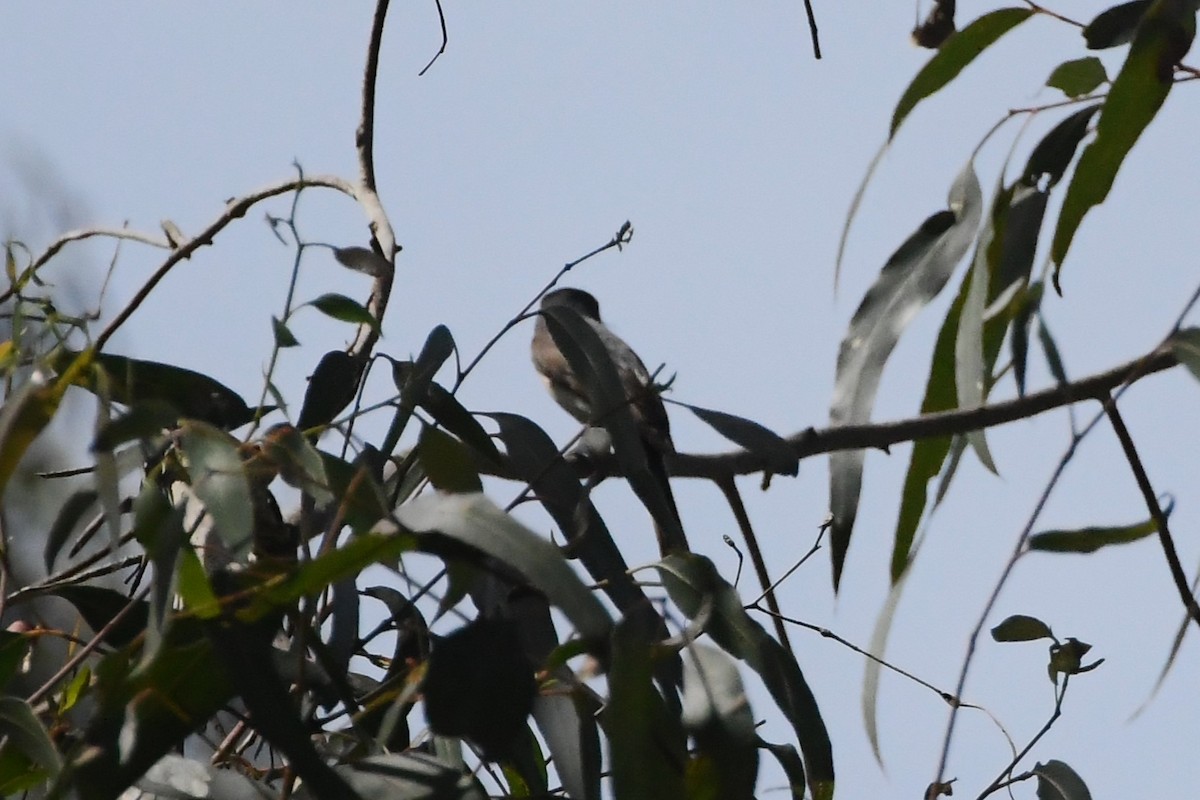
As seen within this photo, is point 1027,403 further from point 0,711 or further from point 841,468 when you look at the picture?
point 0,711

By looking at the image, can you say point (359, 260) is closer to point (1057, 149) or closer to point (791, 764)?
point (791, 764)

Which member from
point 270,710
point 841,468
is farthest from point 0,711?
Result: point 841,468

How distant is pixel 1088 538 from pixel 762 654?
0.30 metres

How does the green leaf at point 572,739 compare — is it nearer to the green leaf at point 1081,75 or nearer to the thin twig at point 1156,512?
the thin twig at point 1156,512

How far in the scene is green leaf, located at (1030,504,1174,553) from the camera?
1.23 metres

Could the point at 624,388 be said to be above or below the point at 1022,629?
above

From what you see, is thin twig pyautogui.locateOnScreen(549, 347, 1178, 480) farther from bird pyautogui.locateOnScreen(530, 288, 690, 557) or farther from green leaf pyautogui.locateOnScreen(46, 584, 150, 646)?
green leaf pyautogui.locateOnScreen(46, 584, 150, 646)

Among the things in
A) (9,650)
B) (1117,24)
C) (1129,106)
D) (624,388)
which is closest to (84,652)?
(9,650)

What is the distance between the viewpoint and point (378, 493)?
1.00 m

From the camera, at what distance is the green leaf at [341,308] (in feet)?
4.28

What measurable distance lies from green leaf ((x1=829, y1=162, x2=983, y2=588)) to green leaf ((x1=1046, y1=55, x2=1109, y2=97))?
15 centimetres

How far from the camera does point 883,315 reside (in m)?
1.68

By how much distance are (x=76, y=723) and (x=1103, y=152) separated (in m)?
1.18

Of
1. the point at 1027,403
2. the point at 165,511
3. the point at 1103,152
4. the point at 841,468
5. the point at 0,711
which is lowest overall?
the point at 0,711
